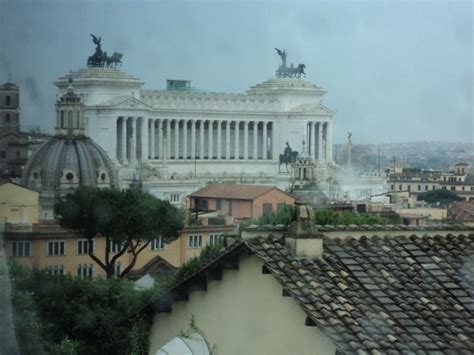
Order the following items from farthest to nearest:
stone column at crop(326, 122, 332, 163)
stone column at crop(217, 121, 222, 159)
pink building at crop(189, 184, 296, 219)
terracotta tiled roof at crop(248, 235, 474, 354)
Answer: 1. stone column at crop(217, 121, 222, 159)
2. stone column at crop(326, 122, 332, 163)
3. pink building at crop(189, 184, 296, 219)
4. terracotta tiled roof at crop(248, 235, 474, 354)

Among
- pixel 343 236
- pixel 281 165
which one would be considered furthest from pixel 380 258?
pixel 281 165

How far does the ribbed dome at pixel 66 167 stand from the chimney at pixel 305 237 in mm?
Result: 8249

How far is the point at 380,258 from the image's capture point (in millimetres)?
2346

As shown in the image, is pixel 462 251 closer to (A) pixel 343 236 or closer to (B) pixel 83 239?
(A) pixel 343 236

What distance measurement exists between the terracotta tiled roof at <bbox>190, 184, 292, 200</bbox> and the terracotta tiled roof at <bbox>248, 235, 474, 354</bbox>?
10657 mm

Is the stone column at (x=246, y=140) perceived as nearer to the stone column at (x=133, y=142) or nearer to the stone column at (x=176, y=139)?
the stone column at (x=176, y=139)

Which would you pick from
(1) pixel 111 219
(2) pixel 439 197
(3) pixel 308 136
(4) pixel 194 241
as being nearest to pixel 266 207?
(4) pixel 194 241

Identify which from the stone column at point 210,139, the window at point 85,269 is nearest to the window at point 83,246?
the window at point 85,269

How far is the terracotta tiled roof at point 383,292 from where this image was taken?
6.79ft

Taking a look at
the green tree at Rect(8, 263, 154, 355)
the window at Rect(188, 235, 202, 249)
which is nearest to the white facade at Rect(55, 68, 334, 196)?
→ the window at Rect(188, 235, 202, 249)

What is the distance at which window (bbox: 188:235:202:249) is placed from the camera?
10.0m

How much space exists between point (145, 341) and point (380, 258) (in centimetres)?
53

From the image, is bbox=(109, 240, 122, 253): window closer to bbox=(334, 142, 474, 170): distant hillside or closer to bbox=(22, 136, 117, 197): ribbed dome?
bbox=(334, 142, 474, 170): distant hillside

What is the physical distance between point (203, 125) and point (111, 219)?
57.1 ft
